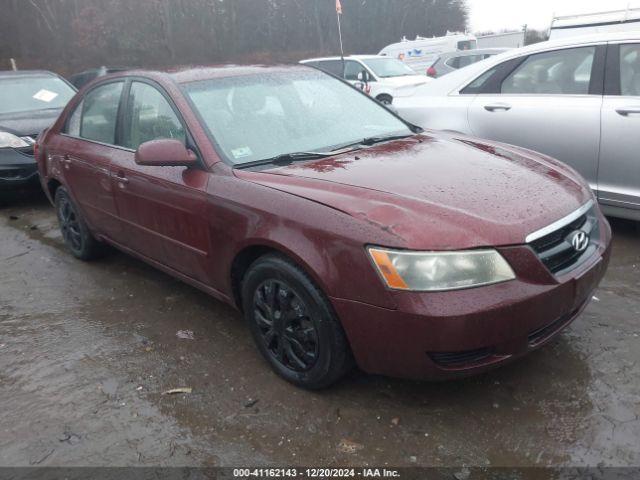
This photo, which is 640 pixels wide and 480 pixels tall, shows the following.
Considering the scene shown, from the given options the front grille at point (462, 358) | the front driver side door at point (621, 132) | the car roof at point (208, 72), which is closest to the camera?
the front grille at point (462, 358)

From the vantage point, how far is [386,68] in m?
14.2

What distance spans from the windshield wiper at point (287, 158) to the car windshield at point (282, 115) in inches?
1.2

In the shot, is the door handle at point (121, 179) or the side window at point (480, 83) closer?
the door handle at point (121, 179)

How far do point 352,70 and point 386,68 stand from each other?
34.5 inches

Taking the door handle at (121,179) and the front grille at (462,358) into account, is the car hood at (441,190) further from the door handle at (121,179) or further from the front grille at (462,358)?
the door handle at (121,179)

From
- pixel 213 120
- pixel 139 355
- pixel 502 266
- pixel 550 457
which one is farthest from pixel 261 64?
pixel 550 457

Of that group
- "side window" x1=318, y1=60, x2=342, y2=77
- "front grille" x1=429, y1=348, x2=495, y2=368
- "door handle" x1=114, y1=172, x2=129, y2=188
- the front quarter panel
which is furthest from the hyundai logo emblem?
"side window" x1=318, y1=60, x2=342, y2=77

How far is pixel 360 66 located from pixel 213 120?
11723 mm

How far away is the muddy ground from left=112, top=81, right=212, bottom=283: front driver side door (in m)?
0.50

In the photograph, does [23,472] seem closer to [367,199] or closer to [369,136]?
[367,199]

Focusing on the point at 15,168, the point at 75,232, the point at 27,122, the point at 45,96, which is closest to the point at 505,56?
the point at 75,232

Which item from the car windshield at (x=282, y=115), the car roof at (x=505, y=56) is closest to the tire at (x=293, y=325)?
the car windshield at (x=282, y=115)

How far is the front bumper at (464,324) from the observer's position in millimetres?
2170

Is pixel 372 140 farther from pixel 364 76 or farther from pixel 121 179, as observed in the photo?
pixel 364 76
